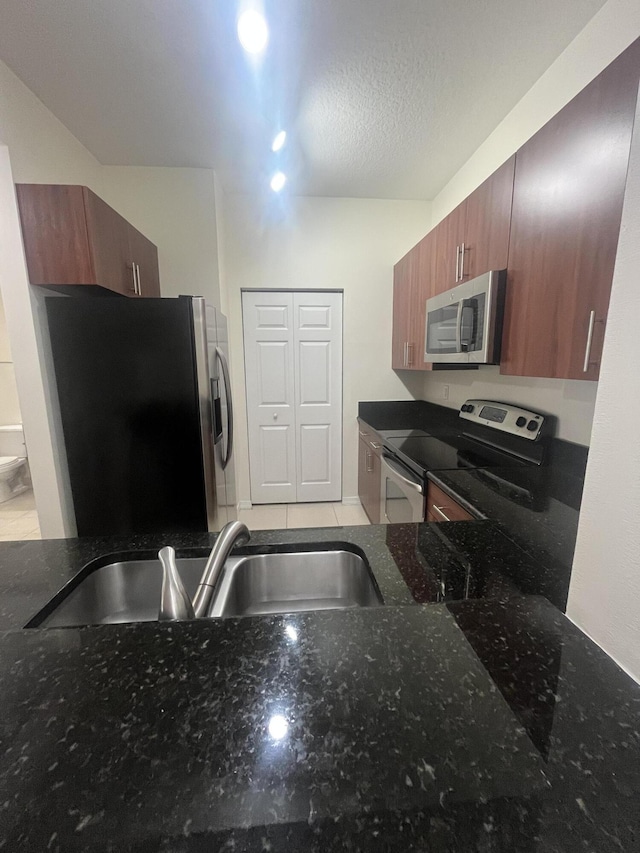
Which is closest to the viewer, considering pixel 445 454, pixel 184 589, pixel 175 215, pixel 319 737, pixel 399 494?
pixel 319 737

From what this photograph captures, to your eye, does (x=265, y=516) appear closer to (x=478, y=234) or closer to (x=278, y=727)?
(x=478, y=234)

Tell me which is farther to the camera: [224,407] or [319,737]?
[224,407]

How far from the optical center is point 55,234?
5.81 ft

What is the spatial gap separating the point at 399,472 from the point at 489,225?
1387 millimetres

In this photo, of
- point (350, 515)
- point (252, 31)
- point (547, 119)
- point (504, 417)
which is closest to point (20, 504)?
point (350, 515)

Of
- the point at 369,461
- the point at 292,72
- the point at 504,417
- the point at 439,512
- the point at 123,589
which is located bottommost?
the point at 369,461

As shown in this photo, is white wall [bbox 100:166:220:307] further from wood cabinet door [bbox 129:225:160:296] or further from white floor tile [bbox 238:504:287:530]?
white floor tile [bbox 238:504:287:530]

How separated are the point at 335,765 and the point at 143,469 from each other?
1.95m

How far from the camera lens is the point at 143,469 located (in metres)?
2.07

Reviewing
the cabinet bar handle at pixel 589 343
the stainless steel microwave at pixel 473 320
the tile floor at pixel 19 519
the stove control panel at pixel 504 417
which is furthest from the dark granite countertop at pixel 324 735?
the tile floor at pixel 19 519

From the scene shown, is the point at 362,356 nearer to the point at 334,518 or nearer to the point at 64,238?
the point at 334,518

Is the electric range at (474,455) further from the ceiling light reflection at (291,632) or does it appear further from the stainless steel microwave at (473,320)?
the ceiling light reflection at (291,632)

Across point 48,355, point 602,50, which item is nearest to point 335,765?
point 48,355

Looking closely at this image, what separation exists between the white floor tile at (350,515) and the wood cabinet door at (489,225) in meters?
2.22
